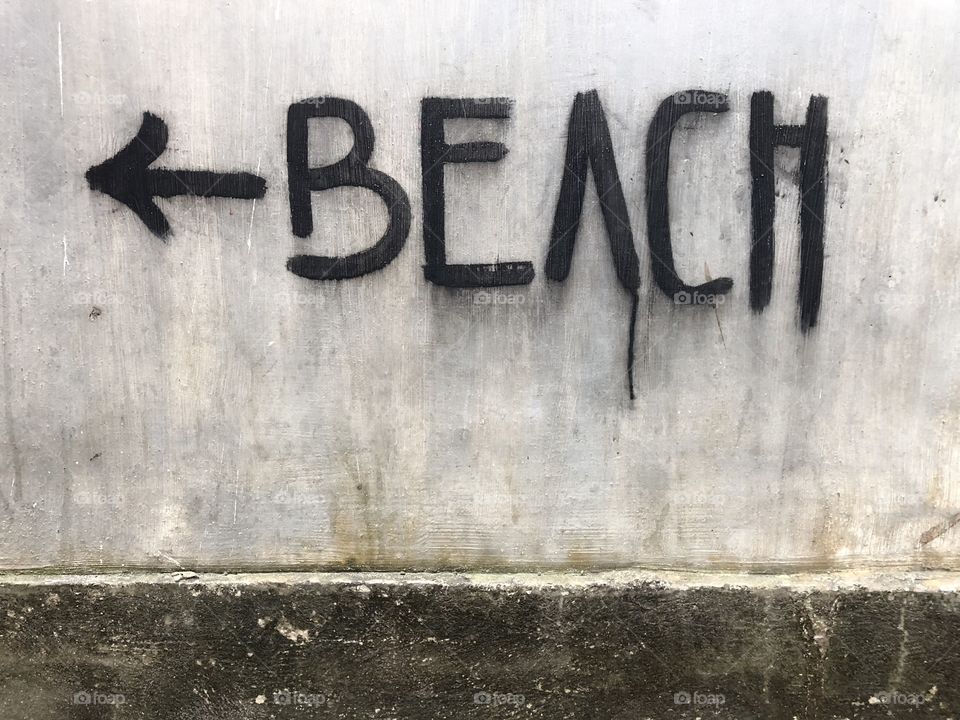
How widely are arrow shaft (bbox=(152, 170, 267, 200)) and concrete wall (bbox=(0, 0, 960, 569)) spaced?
7cm

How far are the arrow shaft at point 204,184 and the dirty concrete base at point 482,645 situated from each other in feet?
7.61

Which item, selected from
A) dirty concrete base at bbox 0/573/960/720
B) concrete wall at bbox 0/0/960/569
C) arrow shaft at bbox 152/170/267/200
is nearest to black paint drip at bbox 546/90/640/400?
concrete wall at bbox 0/0/960/569

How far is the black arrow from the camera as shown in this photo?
3.01 metres

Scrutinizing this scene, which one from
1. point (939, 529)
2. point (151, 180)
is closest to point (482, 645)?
point (939, 529)

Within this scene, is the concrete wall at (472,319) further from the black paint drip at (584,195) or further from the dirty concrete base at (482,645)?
the dirty concrete base at (482,645)

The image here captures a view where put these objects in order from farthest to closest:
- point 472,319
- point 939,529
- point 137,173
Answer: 1. point 939,529
2. point 472,319
3. point 137,173

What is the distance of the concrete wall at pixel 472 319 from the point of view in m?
2.96

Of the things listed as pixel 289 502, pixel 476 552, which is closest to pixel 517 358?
pixel 476 552

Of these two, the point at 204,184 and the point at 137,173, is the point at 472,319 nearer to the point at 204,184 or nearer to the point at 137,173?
the point at 204,184

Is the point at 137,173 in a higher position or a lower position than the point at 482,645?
higher

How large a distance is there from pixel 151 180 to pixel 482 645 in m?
3.38

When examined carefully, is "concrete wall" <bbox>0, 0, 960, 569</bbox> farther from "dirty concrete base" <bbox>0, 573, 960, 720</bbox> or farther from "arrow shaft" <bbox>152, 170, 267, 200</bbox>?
"dirty concrete base" <bbox>0, 573, 960, 720</bbox>

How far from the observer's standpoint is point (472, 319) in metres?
3.14

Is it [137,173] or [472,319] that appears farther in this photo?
[472,319]
